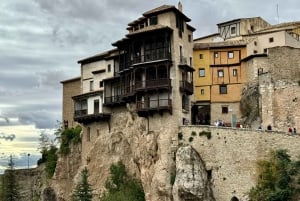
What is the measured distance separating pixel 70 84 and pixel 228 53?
27157mm

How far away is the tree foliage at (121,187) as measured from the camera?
2616 inches

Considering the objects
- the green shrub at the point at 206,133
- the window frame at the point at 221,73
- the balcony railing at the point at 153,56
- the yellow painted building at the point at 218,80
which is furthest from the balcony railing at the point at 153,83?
the window frame at the point at 221,73

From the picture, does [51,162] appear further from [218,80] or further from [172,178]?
[172,178]

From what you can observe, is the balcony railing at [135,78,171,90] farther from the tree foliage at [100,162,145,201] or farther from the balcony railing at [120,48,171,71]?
the tree foliage at [100,162,145,201]

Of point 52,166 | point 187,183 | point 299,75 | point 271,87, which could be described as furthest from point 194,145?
point 52,166

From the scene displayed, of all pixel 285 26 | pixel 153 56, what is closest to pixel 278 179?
pixel 153 56

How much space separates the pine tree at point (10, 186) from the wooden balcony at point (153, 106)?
28847mm

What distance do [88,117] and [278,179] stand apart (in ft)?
98.8

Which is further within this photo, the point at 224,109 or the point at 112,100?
the point at 112,100

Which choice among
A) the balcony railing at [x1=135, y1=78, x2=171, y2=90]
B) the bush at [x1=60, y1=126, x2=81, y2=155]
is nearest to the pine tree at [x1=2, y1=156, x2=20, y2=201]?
the bush at [x1=60, y1=126, x2=81, y2=155]

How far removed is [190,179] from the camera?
5909 centimetres

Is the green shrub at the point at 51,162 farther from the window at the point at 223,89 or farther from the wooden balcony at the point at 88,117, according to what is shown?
the window at the point at 223,89

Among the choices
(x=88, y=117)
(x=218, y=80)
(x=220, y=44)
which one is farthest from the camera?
(x=88, y=117)

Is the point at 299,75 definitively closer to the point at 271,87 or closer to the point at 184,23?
the point at 271,87
